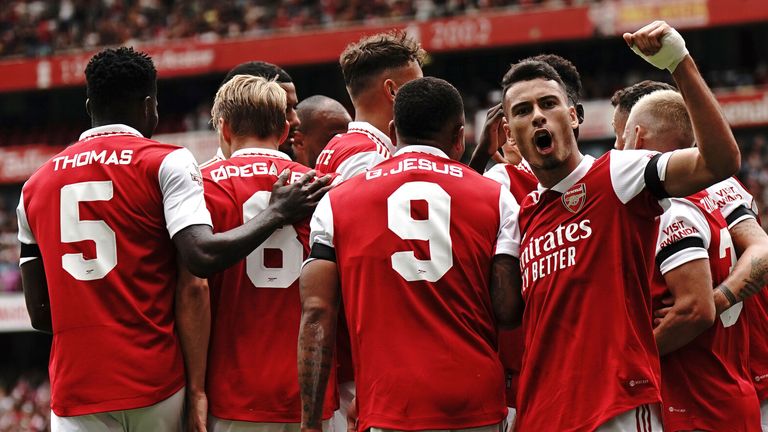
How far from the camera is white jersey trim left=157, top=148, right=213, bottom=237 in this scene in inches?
179

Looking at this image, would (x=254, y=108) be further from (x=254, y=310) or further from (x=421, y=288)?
(x=421, y=288)

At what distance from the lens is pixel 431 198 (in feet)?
14.4

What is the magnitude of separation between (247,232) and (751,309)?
8.21 ft

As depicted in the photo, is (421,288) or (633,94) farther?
(633,94)

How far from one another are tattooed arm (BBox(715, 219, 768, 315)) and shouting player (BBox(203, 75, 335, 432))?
1830 mm

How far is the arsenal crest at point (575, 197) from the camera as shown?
420 centimetres

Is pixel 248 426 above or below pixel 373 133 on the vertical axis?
below

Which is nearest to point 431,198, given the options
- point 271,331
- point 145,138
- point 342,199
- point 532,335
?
point 342,199

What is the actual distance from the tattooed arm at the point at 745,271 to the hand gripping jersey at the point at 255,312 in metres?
1.81

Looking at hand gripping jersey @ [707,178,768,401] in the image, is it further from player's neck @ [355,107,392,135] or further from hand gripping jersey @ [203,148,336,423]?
hand gripping jersey @ [203,148,336,423]

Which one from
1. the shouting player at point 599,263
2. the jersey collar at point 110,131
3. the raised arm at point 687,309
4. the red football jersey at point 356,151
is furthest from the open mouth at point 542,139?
the jersey collar at point 110,131

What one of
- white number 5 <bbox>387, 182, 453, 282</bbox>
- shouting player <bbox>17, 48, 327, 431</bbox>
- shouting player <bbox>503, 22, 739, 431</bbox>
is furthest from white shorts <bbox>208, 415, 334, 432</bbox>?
shouting player <bbox>503, 22, 739, 431</bbox>

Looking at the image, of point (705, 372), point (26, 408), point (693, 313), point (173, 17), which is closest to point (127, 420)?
point (693, 313)

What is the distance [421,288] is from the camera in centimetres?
429
